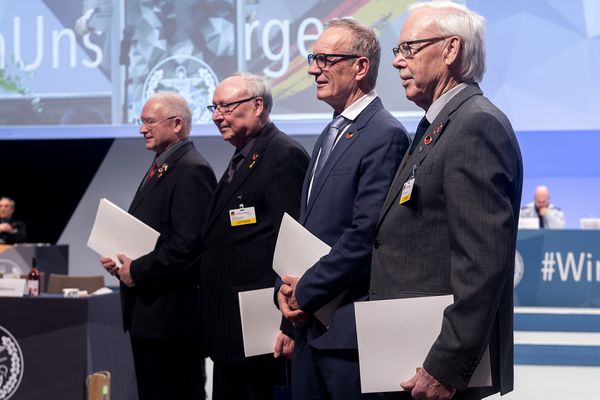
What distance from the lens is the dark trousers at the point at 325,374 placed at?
2.34 m

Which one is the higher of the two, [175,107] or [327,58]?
[175,107]

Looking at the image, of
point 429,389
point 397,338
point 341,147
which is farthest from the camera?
point 341,147

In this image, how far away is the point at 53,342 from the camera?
393 centimetres

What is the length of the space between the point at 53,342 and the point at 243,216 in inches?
53.6

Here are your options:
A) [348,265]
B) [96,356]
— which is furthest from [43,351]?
[348,265]

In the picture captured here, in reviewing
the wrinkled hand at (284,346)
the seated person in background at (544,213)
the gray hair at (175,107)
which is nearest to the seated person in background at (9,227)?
the seated person in background at (544,213)

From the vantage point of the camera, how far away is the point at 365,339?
1.94 m

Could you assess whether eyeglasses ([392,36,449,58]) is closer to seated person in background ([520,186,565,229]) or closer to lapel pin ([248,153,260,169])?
lapel pin ([248,153,260,169])

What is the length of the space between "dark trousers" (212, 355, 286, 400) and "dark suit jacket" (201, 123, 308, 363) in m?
0.05

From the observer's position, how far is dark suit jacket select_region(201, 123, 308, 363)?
307 centimetres

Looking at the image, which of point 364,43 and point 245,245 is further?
point 245,245

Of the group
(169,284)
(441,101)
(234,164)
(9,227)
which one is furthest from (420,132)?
(9,227)

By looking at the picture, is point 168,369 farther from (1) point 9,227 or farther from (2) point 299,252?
(1) point 9,227

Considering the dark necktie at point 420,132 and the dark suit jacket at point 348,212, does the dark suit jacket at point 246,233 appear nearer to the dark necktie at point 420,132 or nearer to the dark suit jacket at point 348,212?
the dark suit jacket at point 348,212
